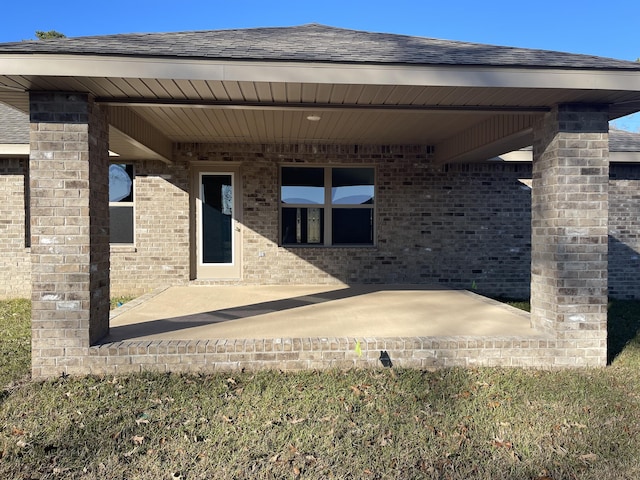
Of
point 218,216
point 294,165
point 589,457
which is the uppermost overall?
point 294,165

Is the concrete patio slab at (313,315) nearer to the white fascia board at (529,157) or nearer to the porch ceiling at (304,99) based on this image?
the porch ceiling at (304,99)

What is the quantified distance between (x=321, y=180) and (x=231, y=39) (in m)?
3.88

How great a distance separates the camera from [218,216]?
7926 millimetres

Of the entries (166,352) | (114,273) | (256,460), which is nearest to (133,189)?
(114,273)

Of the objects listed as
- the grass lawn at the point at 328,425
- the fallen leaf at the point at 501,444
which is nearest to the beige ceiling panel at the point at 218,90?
the grass lawn at the point at 328,425

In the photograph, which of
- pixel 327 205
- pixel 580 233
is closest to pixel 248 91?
pixel 580 233

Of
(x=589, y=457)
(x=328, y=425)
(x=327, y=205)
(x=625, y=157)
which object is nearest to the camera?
(x=589, y=457)

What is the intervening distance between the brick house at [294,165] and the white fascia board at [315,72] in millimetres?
15

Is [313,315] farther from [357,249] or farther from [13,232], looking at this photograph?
[13,232]

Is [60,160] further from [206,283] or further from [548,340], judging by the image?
[548,340]

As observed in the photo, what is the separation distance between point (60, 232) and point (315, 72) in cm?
281

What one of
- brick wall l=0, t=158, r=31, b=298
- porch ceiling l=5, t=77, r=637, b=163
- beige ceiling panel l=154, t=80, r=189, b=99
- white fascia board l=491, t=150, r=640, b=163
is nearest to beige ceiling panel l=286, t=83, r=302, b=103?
porch ceiling l=5, t=77, r=637, b=163

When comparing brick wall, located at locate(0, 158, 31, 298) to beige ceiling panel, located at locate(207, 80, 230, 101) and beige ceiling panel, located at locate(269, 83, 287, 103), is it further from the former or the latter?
beige ceiling panel, located at locate(269, 83, 287, 103)

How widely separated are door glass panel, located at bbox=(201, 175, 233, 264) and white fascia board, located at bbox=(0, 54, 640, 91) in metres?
4.36
